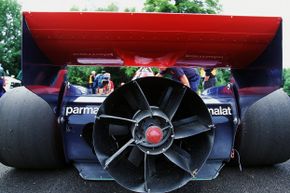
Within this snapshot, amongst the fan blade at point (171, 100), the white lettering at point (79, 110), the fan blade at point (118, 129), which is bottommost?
the fan blade at point (118, 129)

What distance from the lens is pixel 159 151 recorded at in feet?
7.04

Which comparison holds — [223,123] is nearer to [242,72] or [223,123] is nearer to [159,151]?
[242,72]

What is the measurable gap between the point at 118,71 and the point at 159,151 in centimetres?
2226

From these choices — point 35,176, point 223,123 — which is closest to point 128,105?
point 223,123

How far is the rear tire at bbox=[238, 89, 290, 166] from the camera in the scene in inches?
112

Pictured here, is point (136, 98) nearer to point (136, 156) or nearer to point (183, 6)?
point (136, 156)

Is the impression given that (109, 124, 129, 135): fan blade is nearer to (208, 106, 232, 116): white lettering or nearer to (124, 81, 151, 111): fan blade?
(124, 81, 151, 111): fan blade

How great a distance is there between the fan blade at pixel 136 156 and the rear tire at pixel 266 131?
1000 millimetres

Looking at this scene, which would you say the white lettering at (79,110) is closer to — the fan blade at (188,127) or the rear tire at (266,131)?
the fan blade at (188,127)

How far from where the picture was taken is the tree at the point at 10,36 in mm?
33666

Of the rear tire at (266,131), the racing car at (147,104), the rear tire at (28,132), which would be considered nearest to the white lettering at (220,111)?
the racing car at (147,104)

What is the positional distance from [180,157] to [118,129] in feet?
1.67

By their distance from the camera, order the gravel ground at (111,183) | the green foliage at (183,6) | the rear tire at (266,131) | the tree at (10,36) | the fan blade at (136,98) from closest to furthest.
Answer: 1. the fan blade at (136,98)
2. the gravel ground at (111,183)
3. the rear tire at (266,131)
4. the green foliage at (183,6)
5. the tree at (10,36)

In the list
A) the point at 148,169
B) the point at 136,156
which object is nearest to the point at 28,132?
the point at 136,156
